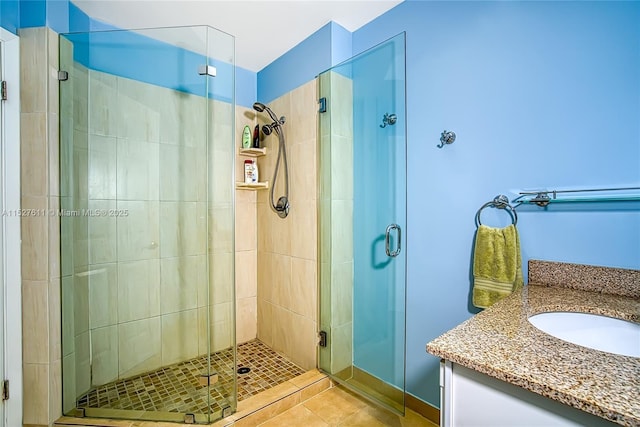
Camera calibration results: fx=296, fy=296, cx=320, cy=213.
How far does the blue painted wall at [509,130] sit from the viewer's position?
45.3 inches

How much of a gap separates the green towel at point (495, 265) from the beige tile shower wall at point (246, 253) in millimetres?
1781

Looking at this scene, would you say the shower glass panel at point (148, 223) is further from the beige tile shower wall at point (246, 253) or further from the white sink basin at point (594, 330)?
the white sink basin at point (594, 330)

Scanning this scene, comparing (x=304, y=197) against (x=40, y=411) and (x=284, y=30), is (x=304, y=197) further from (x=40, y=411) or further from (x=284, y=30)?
(x=40, y=411)

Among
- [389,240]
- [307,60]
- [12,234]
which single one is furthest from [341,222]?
[12,234]

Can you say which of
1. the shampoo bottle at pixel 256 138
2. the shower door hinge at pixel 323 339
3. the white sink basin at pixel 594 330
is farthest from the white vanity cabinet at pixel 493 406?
the shampoo bottle at pixel 256 138

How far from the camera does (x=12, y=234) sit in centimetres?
150

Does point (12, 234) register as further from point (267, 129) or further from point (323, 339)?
point (323, 339)

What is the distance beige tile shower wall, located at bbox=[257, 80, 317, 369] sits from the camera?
7.01ft

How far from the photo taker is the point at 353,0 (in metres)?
1.82

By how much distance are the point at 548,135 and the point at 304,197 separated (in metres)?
1.45

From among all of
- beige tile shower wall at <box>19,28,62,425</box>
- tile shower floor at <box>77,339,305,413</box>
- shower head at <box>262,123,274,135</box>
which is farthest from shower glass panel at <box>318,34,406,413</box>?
beige tile shower wall at <box>19,28,62,425</box>

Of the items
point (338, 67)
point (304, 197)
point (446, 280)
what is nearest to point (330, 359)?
point (446, 280)

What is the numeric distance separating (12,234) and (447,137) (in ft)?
7.57

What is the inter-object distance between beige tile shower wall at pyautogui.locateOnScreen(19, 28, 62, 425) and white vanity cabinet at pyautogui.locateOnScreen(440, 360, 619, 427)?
1887 millimetres
